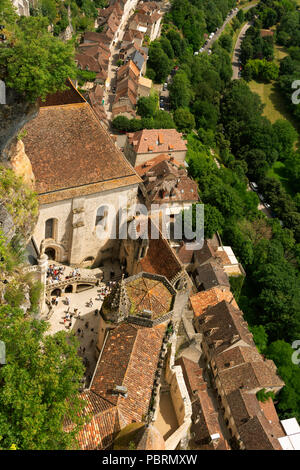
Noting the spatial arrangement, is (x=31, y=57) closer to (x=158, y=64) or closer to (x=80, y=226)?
(x=80, y=226)

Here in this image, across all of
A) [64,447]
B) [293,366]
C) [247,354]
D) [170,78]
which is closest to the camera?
[64,447]

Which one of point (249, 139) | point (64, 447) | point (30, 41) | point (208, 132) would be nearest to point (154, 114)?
point (208, 132)

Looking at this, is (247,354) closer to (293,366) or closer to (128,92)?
(293,366)

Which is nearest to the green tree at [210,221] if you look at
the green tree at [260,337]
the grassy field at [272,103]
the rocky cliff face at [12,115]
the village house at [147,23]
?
the green tree at [260,337]

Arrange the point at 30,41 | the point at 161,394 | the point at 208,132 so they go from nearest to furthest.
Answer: the point at 30,41, the point at 161,394, the point at 208,132

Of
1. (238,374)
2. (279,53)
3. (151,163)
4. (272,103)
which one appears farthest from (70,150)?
(279,53)

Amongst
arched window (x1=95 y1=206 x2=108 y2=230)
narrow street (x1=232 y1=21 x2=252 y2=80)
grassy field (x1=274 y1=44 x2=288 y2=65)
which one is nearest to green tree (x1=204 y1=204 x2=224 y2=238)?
arched window (x1=95 y1=206 x2=108 y2=230)
